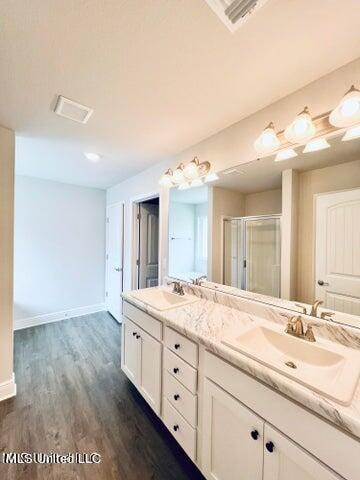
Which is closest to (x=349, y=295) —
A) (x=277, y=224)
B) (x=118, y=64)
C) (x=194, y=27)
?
(x=277, y=224)

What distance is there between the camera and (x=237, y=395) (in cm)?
97

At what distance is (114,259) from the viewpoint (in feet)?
12.0

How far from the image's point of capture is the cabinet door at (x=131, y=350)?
176 centimetres

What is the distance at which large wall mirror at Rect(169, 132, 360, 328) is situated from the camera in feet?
3.79

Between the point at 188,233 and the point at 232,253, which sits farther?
the point at 188,233

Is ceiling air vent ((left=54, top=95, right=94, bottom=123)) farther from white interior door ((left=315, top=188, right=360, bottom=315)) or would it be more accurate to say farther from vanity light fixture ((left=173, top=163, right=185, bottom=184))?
white interior door ((left=315, top=188, right=360, bottom=315))

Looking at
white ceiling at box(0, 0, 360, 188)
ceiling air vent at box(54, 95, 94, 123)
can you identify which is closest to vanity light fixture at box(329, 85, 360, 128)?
white ceiling at box(0, 0, 360, 188)

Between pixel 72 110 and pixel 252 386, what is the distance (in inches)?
76.8

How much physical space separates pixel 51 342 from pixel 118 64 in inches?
122

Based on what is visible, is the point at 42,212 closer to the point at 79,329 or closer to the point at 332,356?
the point at 79,329

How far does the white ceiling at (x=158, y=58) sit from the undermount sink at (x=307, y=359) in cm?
140

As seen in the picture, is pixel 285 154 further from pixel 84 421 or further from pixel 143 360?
pixel 84 421

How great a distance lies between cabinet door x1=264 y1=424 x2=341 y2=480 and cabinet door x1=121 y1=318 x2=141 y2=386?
112 cm

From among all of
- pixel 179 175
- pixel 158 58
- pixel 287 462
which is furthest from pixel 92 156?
pixel 287 462
